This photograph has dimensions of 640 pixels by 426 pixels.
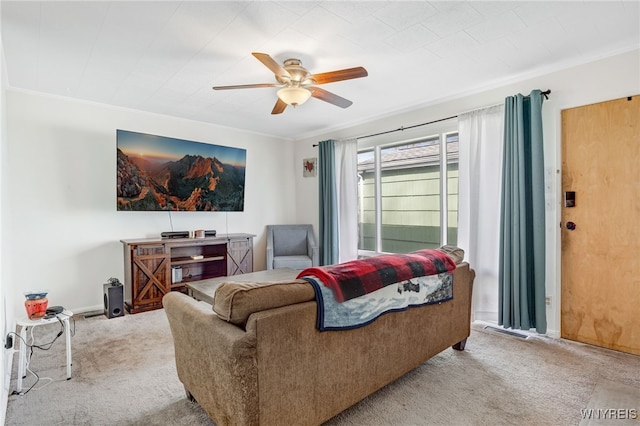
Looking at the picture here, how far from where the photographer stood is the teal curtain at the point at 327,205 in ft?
16.1

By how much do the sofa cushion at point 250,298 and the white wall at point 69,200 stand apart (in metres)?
2.90

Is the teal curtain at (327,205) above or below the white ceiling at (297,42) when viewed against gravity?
below

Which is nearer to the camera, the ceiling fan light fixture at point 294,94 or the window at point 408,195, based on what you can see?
the ceiling fan light fixture at point 294,94

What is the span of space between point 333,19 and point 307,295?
181cm

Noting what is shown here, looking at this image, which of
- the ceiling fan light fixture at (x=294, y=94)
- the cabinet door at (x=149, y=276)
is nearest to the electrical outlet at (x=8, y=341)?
the cabinet door at (x=149, y=276)

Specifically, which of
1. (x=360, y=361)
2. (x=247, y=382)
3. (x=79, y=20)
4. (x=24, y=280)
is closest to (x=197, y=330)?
(x=247, y=382)

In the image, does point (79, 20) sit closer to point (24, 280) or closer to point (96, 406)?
point (96, 406)

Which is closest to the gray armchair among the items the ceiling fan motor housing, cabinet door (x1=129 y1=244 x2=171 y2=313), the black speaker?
cabinet door (x1=129 y1=244 x2=171 y2=313)

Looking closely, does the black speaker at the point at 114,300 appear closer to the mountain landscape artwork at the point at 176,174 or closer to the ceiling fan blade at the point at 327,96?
the mountain landscape artwork at the point at 176,174

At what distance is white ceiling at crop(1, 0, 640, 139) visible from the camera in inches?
82.3

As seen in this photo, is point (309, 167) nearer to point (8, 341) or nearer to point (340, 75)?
point (340, 75)

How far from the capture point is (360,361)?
179 cm

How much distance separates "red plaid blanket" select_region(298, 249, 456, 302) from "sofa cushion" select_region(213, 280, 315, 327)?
183 mm

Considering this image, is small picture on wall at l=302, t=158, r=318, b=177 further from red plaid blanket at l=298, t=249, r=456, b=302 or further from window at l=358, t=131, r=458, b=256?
red plaid blanket at l=298, t=249, r=456, b=302
